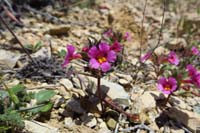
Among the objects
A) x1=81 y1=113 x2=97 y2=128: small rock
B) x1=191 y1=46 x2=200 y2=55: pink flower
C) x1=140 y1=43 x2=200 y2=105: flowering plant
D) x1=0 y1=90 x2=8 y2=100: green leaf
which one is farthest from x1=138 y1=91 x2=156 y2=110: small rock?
x1=0 y1=90 x2=8 y2=100: green leaf

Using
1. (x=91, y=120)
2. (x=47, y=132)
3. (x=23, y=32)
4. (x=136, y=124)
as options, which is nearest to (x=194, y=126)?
(x=136, y=124)

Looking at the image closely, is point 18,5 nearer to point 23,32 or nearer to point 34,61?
point 23,32

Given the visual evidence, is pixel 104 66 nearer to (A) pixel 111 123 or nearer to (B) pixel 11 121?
(A) pixel 111 123

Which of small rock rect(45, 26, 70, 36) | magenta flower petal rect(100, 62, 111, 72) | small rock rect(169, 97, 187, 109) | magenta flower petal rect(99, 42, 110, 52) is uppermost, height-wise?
small rock rect(45, 26, 70, 36)

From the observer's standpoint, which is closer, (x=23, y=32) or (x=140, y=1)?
(x=23, y=32)

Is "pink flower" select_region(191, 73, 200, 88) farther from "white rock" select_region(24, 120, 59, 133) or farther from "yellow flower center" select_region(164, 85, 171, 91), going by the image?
"white rock" select_region(24, 120, 59, 133)
